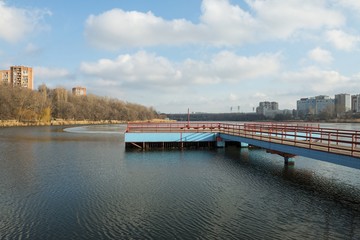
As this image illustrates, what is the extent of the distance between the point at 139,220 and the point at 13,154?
63.8 ft

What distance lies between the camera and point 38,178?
15398mm

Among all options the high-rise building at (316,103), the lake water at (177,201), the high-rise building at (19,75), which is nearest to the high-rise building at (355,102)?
the high-rise building at (316,103)

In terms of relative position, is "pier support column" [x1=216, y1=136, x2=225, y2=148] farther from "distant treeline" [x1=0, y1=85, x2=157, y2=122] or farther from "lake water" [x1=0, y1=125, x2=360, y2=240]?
"distant treeline" [x1=0, y1=85, x2=157, y2=122]

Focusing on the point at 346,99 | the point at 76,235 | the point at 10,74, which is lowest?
the point at 76,235

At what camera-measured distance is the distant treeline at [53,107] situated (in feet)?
250

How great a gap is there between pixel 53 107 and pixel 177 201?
99570mm

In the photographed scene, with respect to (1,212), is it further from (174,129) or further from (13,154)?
(174,129)

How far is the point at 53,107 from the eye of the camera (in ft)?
328

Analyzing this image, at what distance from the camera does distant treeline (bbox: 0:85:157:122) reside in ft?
250

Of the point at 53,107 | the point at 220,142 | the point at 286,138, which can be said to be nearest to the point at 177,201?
the point at 286,138

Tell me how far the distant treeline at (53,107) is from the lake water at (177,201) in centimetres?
6596

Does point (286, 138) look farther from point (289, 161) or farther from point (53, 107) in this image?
point (53, 107)

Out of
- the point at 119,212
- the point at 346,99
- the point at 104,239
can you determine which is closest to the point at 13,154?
the point at 119,212

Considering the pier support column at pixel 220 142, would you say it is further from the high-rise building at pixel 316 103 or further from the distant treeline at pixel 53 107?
the high-rise building at pixel 316 103
